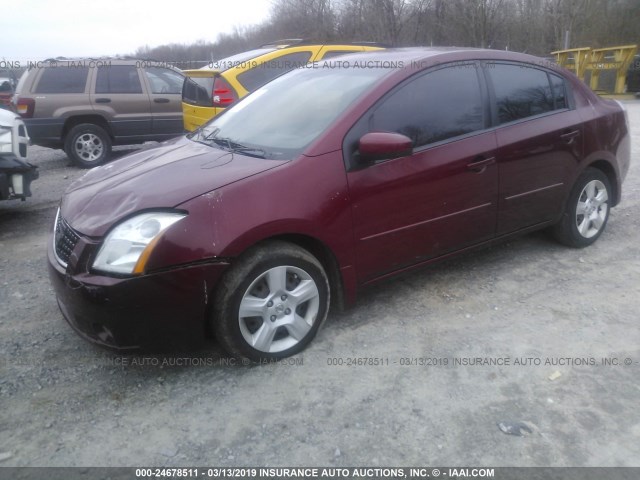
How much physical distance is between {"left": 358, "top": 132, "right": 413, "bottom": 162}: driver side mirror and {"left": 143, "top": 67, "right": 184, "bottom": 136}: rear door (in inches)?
273

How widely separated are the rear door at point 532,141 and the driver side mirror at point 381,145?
1006mm

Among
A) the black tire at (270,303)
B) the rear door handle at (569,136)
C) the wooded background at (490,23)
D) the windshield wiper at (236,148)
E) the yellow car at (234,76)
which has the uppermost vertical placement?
the wooded background at (490,23)

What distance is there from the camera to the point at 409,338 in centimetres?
322

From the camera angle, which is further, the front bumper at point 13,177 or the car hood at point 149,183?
the front bumper at point 13,177

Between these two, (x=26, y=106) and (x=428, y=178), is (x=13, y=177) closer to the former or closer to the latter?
(x=26, y=106)

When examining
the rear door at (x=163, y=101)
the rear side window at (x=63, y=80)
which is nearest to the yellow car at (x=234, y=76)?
the rear door at (x=163, y=101)

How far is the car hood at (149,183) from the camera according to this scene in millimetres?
2676

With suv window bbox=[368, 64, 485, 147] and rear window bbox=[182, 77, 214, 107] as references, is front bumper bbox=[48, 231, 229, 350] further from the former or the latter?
rear window bbox=[182, 77, 214, 107]

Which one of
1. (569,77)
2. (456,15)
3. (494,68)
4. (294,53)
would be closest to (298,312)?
(494,68)

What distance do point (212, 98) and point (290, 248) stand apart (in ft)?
16.2

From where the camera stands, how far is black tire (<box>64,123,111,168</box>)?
339 inches

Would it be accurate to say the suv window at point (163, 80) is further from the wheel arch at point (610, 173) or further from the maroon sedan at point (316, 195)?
the wheel arch at point (610, 173)

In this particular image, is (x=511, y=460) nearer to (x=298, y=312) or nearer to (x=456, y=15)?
(x=298, y=312)

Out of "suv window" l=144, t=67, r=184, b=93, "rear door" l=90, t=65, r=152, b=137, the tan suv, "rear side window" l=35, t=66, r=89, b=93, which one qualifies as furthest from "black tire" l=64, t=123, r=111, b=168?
"suv window" l=144, t=67, r=184, b=93
